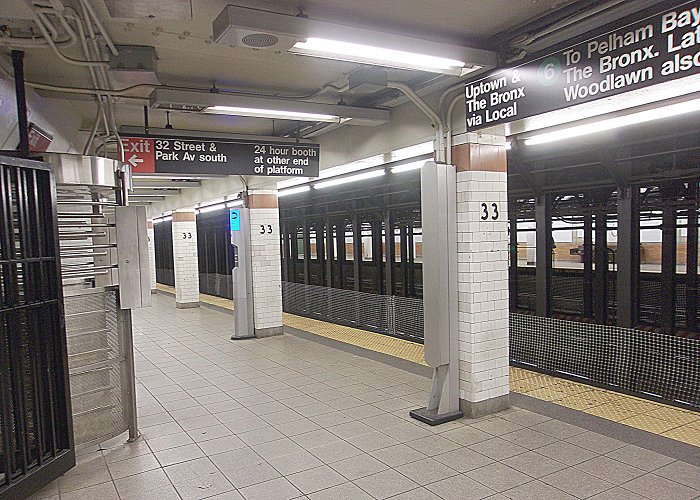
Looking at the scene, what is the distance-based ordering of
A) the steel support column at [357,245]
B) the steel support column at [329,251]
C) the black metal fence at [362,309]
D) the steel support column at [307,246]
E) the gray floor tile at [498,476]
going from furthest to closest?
the steel support column at [307,246] → the steel support column at [329,251] → the steel support column at [357,245] → the black metal fence at [362,309] → the gray floor tile at [498,476]

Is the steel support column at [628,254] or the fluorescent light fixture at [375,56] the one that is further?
the steel support column at [628,254]

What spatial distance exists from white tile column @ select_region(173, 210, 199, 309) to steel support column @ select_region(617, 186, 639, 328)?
10.5 m

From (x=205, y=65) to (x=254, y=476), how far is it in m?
3.57

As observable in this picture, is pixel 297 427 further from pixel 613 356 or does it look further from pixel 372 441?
pixel 613 356

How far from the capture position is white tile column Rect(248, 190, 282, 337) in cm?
906

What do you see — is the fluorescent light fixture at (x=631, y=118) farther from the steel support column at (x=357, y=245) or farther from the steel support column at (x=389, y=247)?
the steel support column at (x=357, y=245)

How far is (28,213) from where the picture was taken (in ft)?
12.0

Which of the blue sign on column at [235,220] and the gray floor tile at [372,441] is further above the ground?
the blue sign on column at [235,220]

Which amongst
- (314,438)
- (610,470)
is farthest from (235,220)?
(610,470)

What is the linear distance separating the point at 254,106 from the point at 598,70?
3148 millimetres

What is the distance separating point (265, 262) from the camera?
30.1 ft

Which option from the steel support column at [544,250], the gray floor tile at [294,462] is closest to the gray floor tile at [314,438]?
the gray floor tile at [294,462]

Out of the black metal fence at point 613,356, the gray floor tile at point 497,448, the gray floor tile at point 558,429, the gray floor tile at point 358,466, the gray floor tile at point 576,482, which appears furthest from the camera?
the black metal fence at point 613,356

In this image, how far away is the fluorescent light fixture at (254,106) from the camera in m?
4.74
